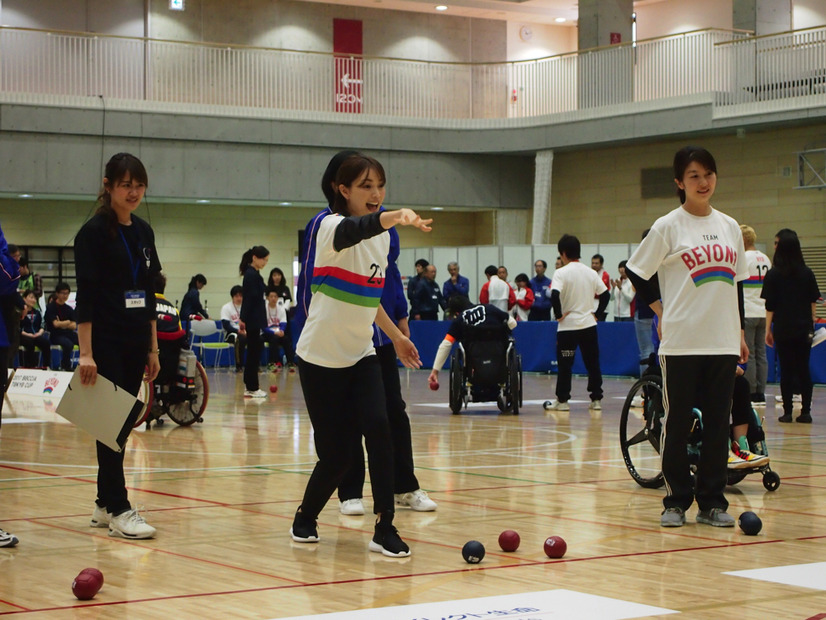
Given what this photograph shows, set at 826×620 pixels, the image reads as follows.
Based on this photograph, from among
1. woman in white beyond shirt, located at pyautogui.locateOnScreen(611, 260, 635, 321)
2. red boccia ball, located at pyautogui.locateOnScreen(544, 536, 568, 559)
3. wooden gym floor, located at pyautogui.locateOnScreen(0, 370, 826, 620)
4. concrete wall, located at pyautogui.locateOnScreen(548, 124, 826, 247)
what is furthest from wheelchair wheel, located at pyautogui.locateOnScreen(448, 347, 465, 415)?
concrete wall, located at pyautogui.locateOnScreen(548, 124, 826, 247)

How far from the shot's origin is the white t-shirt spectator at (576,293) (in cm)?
1229

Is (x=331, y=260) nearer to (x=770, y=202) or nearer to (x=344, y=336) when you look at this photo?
(x=344, y=336)

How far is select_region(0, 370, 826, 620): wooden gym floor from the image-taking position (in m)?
3.94

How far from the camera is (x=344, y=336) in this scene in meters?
4.81

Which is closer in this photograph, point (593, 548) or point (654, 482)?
point (593, 548)

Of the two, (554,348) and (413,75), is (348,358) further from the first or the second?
(413,75)

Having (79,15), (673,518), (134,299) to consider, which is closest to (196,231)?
(79,15)

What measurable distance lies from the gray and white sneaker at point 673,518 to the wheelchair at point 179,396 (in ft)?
19.9

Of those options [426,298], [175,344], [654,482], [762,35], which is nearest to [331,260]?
[654,482]

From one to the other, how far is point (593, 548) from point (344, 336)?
Answer: 133 centimetres

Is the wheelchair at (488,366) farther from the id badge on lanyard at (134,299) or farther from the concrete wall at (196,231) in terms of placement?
the concrete wall at (196,231)

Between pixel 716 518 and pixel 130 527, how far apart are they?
2.60m

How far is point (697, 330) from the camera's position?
5.45 meters

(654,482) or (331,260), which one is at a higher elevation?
(331,260)
